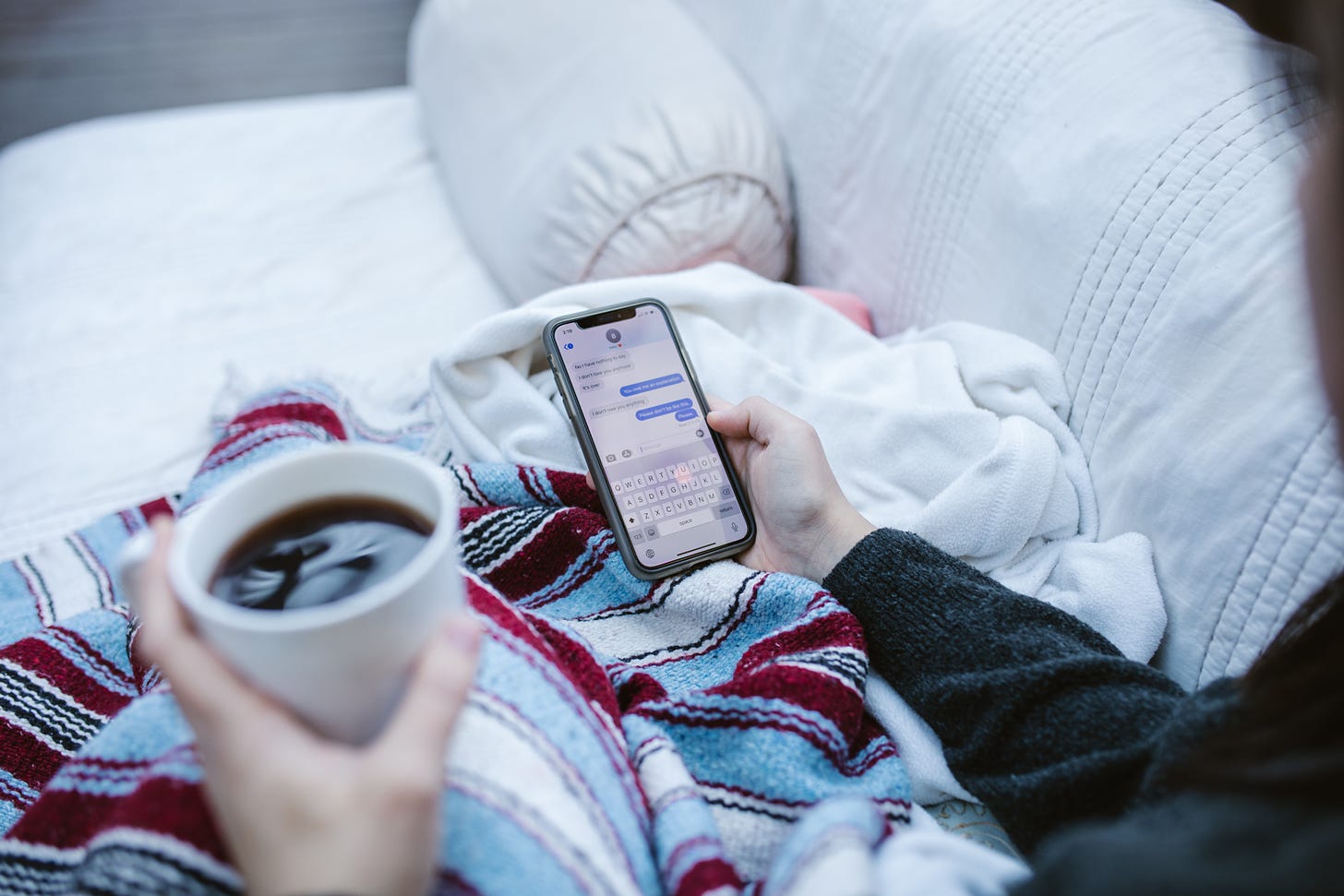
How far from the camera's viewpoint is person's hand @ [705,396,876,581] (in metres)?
0.63

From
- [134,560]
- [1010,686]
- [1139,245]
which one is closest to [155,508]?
[134,560]

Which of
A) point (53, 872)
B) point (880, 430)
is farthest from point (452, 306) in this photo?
point (53, 872)

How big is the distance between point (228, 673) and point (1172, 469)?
1.80 ft

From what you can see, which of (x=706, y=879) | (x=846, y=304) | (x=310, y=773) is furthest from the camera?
(x=846, y=304)

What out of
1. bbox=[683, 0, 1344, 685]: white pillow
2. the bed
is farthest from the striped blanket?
bbox=[683, 0, 1344, 685]: white pillow

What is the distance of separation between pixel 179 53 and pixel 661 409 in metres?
2.18

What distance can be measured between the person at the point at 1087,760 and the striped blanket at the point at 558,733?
0.03 meters

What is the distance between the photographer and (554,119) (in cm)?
93

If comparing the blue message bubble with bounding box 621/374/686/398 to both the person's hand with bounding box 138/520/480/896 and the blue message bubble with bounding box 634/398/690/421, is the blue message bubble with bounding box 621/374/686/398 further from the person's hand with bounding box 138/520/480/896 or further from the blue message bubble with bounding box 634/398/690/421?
the person's hand with bounding box 138/520/480/896

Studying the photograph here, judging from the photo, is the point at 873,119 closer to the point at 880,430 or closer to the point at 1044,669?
the point at 880,430

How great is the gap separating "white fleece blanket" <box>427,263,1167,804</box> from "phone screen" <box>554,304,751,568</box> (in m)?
0.04

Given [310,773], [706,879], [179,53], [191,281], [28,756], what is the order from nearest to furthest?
[310,773] → [706,879] → [28,756] → [191,281] → [179,53]

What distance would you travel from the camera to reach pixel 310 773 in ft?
1.03

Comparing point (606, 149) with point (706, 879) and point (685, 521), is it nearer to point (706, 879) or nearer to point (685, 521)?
point (685, 521)
